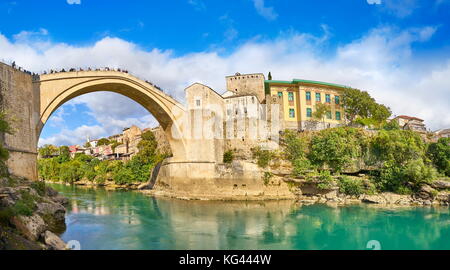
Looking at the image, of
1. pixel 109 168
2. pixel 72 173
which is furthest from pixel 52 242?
pixel 72 173

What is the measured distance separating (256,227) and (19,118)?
12.0 metres

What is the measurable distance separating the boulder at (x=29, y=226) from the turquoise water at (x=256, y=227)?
177cm

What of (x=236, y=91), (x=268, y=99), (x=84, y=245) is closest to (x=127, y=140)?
(x=236, y=91)

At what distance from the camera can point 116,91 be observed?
863 inches

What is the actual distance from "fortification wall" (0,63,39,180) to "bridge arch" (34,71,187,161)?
2.89ft

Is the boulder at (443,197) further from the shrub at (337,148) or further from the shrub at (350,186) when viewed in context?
the shrub at (337,148)

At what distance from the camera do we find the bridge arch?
15488 mm

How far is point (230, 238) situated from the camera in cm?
1130

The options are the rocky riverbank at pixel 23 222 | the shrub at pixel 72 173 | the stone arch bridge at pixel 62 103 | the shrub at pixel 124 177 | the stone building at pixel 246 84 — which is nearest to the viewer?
the rocky riverbank at pixel 23 222

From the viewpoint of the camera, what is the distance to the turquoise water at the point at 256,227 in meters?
10.6

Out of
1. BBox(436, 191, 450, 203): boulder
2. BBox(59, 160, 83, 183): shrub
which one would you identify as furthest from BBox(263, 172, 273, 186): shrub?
BBox(59, 160, 83, 183): shrub

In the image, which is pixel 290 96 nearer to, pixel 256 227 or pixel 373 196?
pixel 373 196

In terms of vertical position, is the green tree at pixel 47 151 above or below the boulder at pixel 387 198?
above

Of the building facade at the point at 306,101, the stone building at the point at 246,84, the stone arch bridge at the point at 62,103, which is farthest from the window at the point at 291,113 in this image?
the stone arch bridge at the point at 62,103
